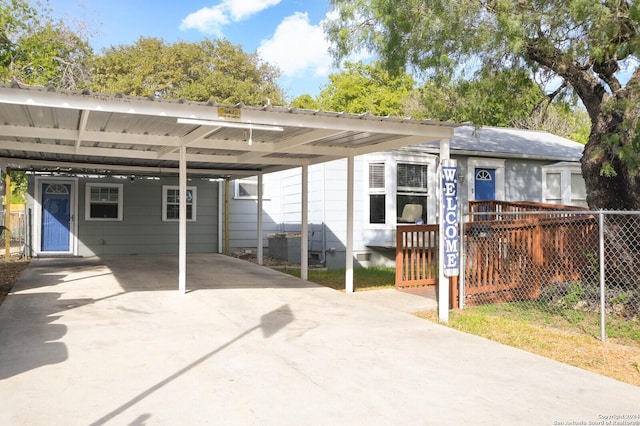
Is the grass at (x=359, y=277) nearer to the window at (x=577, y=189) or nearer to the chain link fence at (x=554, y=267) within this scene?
the chain link fence at (x=554, y=267)

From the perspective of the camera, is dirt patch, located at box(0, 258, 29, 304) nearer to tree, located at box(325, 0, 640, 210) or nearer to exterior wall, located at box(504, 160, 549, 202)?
tree, located at box(325, 0, 640, 210)

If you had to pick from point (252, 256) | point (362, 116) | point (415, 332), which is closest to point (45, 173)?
point (252, 256)

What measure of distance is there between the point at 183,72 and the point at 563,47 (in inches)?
946

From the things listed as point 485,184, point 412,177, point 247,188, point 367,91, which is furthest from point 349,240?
point 367,91

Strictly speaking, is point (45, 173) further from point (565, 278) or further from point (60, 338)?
point (565, 278)

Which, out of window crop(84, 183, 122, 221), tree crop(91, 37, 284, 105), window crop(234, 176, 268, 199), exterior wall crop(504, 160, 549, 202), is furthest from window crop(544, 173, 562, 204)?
tree crop(91, 37, 284, 105)

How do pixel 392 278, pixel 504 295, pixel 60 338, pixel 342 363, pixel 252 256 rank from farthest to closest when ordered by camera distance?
pixel 252 256
pixel 392 278
pixel 504 295
pixel 60 338
pixel 342 363

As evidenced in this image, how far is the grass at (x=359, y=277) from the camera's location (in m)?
10.8

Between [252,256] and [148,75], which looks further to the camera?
[148,75]

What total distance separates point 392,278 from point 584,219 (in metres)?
4.14

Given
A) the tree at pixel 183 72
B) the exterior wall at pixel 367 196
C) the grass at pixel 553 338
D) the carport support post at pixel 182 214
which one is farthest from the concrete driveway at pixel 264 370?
the tree at pixel 183 72

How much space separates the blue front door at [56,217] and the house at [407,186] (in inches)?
239

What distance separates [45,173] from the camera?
50.1ft

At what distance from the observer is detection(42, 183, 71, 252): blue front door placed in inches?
615
